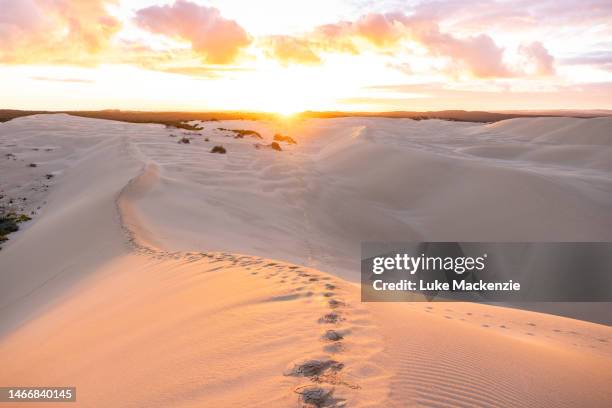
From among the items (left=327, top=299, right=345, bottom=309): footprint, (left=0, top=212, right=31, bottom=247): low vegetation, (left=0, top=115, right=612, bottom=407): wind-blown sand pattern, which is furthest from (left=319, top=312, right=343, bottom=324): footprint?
(left=0, top=212, right=31, bottom=247): low vegetation

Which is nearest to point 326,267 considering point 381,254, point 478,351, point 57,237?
point 381,254

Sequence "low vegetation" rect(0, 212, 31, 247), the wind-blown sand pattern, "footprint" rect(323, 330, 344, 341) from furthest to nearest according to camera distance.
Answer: "low vegetation" rect(0, 212, 31, 247), "footprint" rect(323, 330, 344, 341), the wind-blown sand pattern

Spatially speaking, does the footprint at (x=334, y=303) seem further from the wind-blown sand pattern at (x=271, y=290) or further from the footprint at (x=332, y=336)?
the footprint at (x=332, y=336)

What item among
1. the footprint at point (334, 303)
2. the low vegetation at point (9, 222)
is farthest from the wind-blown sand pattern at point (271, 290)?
the low vegetation at point (9, 222)

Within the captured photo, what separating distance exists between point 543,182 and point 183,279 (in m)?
11.7

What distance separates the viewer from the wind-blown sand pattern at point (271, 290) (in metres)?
2.95

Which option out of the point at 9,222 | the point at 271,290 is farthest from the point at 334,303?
the point at 9,222

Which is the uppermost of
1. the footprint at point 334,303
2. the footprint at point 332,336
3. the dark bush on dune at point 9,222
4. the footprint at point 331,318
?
the footprint at point 332,336

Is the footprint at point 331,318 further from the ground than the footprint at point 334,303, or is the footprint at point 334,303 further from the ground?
the footprint at point 331,318

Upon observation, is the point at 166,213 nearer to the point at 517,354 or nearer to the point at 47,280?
the point at 47,280

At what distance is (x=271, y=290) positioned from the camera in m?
4.91

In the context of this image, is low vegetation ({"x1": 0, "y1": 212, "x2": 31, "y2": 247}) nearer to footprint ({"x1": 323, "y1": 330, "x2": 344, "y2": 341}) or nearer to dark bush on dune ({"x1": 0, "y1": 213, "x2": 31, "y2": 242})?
dark bush on dune ({"x1": 0, "y1": 213, "x2": 31, "y2": 242})

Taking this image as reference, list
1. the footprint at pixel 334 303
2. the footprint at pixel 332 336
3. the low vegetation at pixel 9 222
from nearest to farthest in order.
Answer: the footprint at pixel 332 336
the footprint at pixel 334 303
the low vegetation at pixel 9 222

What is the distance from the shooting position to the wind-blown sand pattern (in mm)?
2951
